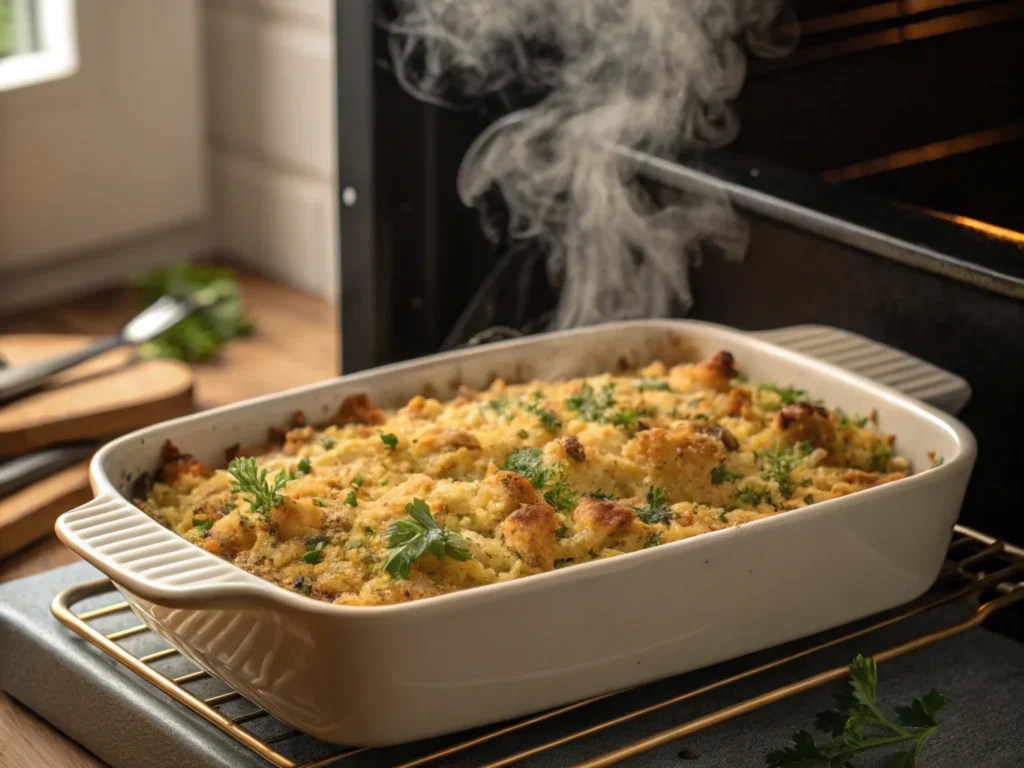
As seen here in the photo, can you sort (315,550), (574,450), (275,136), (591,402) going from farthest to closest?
(275,136) < (591,402) < (574,450) < (315,550)

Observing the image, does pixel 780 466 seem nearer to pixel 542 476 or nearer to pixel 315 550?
pixel 542 476

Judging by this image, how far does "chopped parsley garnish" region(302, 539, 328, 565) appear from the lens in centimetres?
94

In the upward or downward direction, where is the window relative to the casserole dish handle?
upward

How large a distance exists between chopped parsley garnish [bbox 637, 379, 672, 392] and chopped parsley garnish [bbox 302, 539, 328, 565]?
0.36 meters

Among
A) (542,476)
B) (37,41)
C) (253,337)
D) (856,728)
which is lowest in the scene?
→ (253,337)

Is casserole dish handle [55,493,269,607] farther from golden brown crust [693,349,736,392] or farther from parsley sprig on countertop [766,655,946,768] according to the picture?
golden brown crust [693,349,736,392]

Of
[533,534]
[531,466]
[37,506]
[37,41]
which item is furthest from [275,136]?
[533,534]

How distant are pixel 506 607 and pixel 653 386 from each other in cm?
42

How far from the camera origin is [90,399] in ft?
5.06

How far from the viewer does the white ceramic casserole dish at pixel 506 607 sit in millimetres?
821

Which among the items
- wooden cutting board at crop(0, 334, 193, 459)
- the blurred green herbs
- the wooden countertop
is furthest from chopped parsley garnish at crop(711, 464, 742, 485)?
the blurred green herbs

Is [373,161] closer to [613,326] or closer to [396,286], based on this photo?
[396,286]

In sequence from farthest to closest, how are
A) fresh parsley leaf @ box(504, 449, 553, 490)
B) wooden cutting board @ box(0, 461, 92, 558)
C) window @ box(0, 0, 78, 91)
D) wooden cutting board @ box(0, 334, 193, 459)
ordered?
window @ box(0, 0, 78, 91)
wooden cutting board @ box(0, 334, 193, 459)
wooden cutting board @ box(0, 461, 92, 558)
fresh parsley leaf @ box(504, 449, 553, 490)

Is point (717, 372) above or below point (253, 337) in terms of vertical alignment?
above
